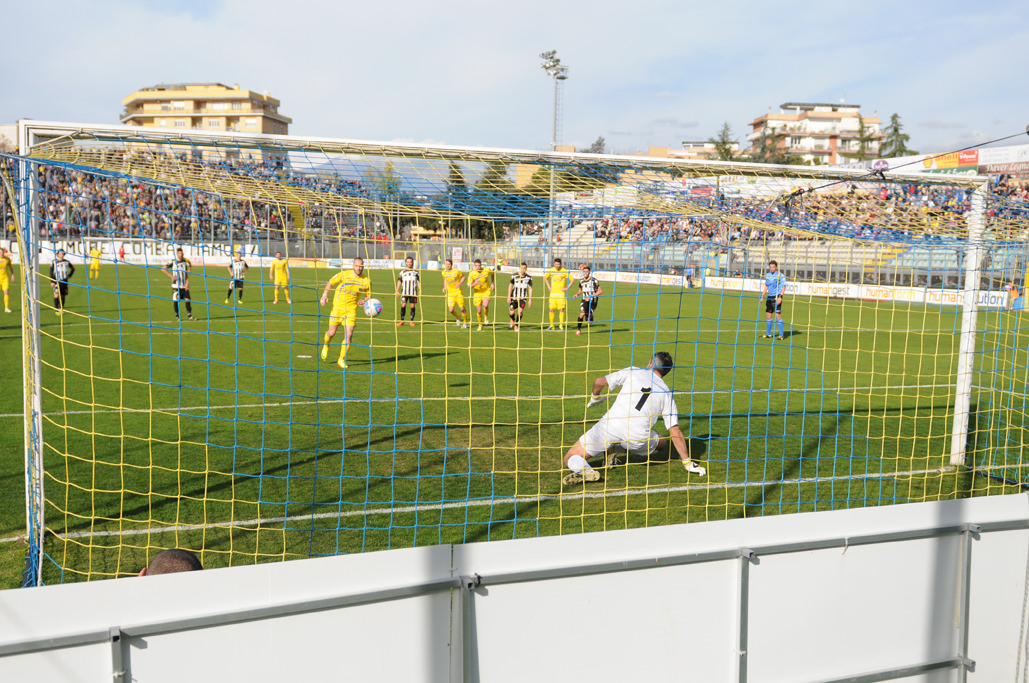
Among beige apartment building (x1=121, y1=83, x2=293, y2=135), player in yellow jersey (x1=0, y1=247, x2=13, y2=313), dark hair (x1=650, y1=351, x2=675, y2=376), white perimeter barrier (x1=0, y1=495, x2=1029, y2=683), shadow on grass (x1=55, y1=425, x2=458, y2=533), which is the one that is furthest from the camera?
beige apartment building (x1=121, y1=83, x2=293, y2=135)

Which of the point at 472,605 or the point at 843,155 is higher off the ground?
the point at 843,155

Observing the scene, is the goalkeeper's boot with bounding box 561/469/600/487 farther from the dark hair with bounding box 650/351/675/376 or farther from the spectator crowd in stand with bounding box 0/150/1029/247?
the spectator crowd in stand with bounding box 0/150/1029/247

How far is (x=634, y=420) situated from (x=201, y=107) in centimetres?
9512

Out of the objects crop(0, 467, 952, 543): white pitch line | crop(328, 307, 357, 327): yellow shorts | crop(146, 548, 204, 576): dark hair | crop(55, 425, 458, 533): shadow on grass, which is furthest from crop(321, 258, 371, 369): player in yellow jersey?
crop(146, 548, 204, 576): dark hair

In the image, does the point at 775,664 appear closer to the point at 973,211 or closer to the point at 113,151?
the point at 113,151

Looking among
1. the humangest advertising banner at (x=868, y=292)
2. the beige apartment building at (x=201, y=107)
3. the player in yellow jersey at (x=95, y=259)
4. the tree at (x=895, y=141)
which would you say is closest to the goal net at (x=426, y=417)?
the player in yellow jersey at (x=95, y=259)

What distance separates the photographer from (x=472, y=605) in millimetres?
2629

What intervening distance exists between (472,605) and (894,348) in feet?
56.5

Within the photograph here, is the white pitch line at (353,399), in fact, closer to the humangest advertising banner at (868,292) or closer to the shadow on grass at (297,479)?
the shadow on grass at (297,479)

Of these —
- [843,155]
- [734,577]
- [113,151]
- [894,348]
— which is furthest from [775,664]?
[843,155]

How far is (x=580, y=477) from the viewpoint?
273 inches

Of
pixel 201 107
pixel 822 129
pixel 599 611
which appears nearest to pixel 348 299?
pixel 599 611

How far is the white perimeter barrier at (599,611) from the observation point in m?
2.34

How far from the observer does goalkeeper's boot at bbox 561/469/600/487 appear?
6.88m
